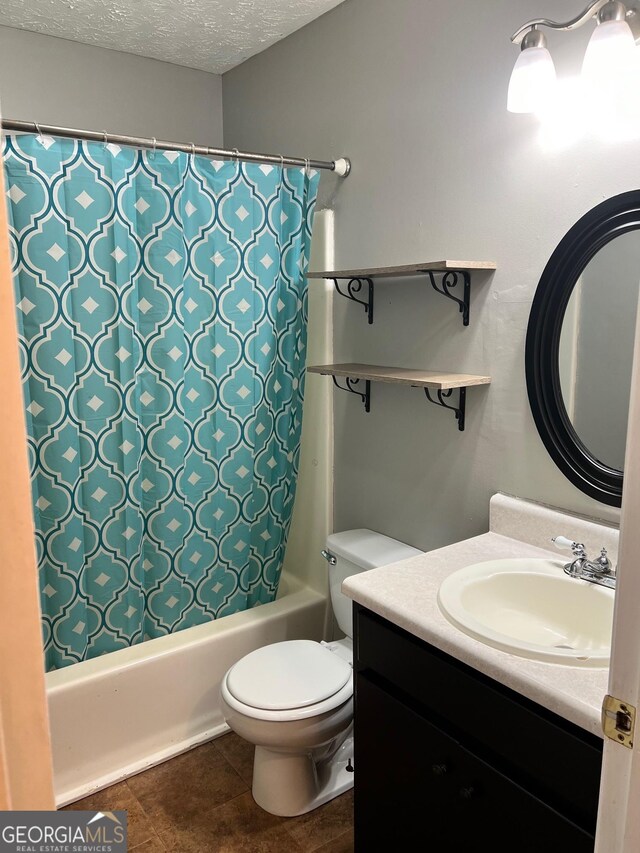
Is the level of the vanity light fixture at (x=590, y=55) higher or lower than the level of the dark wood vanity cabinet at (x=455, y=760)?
higher

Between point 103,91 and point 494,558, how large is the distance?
7.31 feet

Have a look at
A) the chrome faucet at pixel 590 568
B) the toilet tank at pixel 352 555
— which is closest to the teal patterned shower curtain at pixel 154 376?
the toilet tank at pixel 352 555

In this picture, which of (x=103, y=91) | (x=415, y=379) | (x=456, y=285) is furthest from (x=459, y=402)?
(x=103, y=91)

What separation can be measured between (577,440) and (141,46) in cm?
214

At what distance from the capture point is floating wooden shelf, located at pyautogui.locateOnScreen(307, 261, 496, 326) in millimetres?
1745

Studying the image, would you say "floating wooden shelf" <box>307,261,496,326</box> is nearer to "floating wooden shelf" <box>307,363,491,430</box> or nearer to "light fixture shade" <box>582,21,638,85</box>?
"floating wooden shelf" <box>307,363,491,430</box>

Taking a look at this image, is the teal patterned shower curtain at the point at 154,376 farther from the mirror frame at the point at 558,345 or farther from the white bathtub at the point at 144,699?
the mirror frame at the point at 558,345

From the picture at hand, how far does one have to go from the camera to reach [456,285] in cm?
191

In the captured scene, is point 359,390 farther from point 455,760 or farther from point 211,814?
point 211,814

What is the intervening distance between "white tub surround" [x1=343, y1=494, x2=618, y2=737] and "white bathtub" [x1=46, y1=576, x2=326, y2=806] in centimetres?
90

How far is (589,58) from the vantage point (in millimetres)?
1385

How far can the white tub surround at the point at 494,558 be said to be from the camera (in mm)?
1125

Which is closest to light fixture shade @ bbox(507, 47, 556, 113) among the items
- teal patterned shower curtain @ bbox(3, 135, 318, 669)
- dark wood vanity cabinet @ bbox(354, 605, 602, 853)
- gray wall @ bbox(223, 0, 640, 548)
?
gray wall @ bbox(223, 0, 640, 548)

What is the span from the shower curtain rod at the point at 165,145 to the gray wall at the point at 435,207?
0.07 meters
